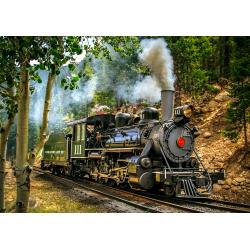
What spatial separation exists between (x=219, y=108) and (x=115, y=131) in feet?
25.6

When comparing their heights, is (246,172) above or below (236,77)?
below

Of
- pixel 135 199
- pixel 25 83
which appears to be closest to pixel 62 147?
pixel 135 199

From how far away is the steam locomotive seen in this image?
611cm

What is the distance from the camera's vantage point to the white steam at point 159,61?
8711 mm

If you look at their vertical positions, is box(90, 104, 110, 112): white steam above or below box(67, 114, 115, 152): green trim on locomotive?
above

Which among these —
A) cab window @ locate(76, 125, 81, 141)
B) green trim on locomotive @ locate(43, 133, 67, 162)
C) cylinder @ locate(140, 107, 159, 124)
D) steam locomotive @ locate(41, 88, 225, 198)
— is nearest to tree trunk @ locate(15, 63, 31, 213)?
steam locomotive @ locate(41, 88, 225, 198)

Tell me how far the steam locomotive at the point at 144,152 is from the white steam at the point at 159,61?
0.44 meters

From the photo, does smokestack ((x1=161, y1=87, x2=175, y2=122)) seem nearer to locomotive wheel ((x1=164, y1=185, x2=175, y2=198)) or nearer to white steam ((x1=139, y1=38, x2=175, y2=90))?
white steam ((x1=139, y1=38, x2=175, y2=90))

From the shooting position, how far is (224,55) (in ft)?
46.6

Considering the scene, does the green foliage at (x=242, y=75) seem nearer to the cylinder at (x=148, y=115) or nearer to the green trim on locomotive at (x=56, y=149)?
the cylinder at (x=148, y=115)

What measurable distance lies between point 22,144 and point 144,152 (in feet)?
11.9

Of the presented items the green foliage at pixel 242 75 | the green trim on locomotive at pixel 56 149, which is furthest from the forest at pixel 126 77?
the green trim on locomotive at pixel 56 149

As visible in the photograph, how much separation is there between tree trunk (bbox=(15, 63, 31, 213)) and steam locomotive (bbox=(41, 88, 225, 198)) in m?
3.09

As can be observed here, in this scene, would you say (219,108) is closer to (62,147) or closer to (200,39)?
(200,39)
